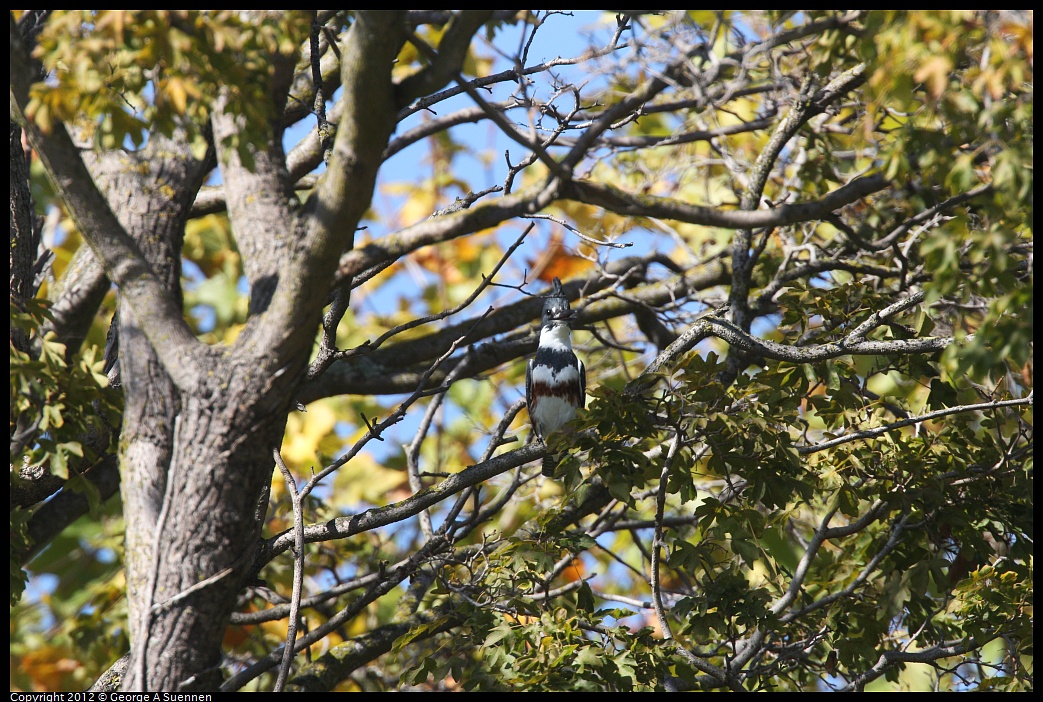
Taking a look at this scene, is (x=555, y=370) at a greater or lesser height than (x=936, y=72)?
greater

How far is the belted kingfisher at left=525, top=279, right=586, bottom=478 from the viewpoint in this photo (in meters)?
5.03

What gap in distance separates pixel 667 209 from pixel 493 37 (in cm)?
120

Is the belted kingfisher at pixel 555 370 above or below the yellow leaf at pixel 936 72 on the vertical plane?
above

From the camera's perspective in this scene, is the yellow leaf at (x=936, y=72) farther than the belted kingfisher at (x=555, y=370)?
No

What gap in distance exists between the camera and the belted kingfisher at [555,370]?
Result: 5027 millimetres

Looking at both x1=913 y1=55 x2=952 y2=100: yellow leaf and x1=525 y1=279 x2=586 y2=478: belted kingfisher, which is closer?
x1=913 y1=55 x2=952 y2=100: yellow leaf

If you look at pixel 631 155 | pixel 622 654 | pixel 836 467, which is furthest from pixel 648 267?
pixel 622 654

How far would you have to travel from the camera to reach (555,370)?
16.7 ft

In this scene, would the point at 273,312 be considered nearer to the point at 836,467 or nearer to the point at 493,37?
the point at 493,37

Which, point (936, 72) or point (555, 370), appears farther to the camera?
point (555, 370)

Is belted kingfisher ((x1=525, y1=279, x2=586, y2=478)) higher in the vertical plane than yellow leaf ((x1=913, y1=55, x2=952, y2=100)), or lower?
higher
